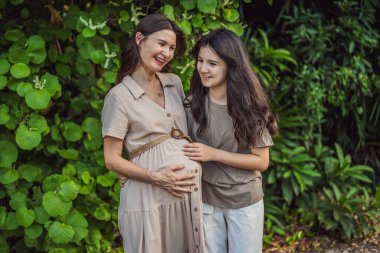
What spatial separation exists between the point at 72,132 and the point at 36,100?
56 cm

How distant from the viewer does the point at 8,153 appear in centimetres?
336

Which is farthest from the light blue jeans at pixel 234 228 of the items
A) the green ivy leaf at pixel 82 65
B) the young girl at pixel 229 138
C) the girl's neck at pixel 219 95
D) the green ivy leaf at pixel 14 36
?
the green ivy leaf at pixel 14 36

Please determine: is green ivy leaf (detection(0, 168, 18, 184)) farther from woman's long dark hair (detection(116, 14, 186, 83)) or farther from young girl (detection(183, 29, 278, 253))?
young girl (detection(183, 29, 278, 253))

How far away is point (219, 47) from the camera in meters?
2.51

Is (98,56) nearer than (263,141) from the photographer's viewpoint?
No

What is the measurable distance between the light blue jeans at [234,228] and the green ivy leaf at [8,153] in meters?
1.31

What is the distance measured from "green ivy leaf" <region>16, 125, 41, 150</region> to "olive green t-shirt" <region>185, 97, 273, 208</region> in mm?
1029

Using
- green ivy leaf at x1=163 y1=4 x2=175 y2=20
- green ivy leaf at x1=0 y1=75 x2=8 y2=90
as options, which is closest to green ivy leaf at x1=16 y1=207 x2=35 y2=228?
green ivy leaf at x1=0 y1=75 x2=8 y2=90

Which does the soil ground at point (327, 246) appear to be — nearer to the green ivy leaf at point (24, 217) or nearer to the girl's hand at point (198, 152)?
the green ivy leaf at point (24, 217)

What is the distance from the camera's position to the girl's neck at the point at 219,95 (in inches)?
103

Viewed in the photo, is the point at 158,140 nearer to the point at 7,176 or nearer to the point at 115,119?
the point at 115,119

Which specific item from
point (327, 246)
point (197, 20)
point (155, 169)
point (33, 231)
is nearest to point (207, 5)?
point (197, 20)

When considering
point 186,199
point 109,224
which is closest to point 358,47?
point 109,224

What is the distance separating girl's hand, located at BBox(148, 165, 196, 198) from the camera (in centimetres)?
244
